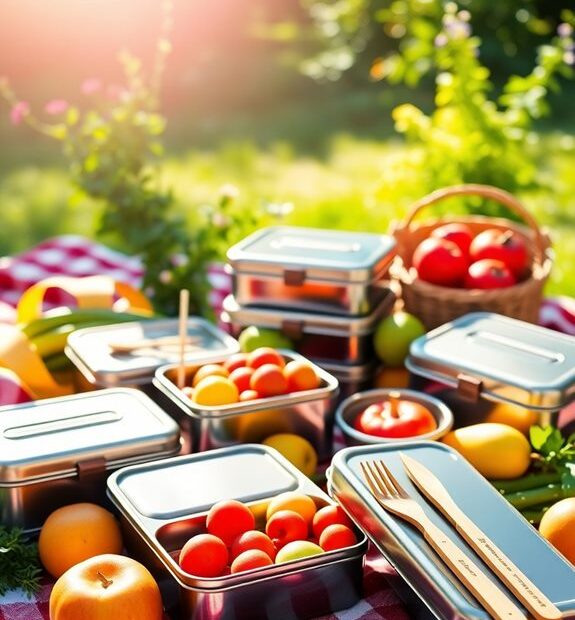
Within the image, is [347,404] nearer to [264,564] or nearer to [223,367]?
[223,367]

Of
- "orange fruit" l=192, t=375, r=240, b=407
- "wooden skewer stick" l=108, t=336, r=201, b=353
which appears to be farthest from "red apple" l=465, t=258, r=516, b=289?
"orange fruit" l=192, t=375, r=240, b=407

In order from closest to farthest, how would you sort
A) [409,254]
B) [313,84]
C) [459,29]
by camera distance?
1. [409,254]
2. [459,29]
3. [313,84]

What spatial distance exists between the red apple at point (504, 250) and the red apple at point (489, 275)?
4 cm

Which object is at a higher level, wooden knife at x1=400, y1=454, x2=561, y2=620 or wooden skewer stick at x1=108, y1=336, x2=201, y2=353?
wooden knife at x1=400, y1=454, x2=561, y2=620

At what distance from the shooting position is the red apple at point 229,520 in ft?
5.33

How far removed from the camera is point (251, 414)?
2002 mm

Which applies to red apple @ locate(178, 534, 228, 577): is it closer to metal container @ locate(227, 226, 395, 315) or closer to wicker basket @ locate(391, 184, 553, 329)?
metal container @ locate(227, 226, 395, 315)

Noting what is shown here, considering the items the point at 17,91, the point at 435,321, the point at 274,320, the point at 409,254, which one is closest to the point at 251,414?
the point at 274,320

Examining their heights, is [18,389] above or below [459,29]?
below

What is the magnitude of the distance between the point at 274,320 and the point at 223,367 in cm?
24

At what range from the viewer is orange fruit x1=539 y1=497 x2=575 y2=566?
1.68 meters

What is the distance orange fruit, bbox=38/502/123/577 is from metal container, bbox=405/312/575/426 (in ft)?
2.44

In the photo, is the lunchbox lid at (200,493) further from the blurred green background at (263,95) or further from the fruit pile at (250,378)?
the blurred green background at (263,95)

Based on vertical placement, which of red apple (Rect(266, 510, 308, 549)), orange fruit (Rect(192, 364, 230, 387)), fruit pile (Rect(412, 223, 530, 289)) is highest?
fruit pile (Rect(412, 223, 530, 289))
